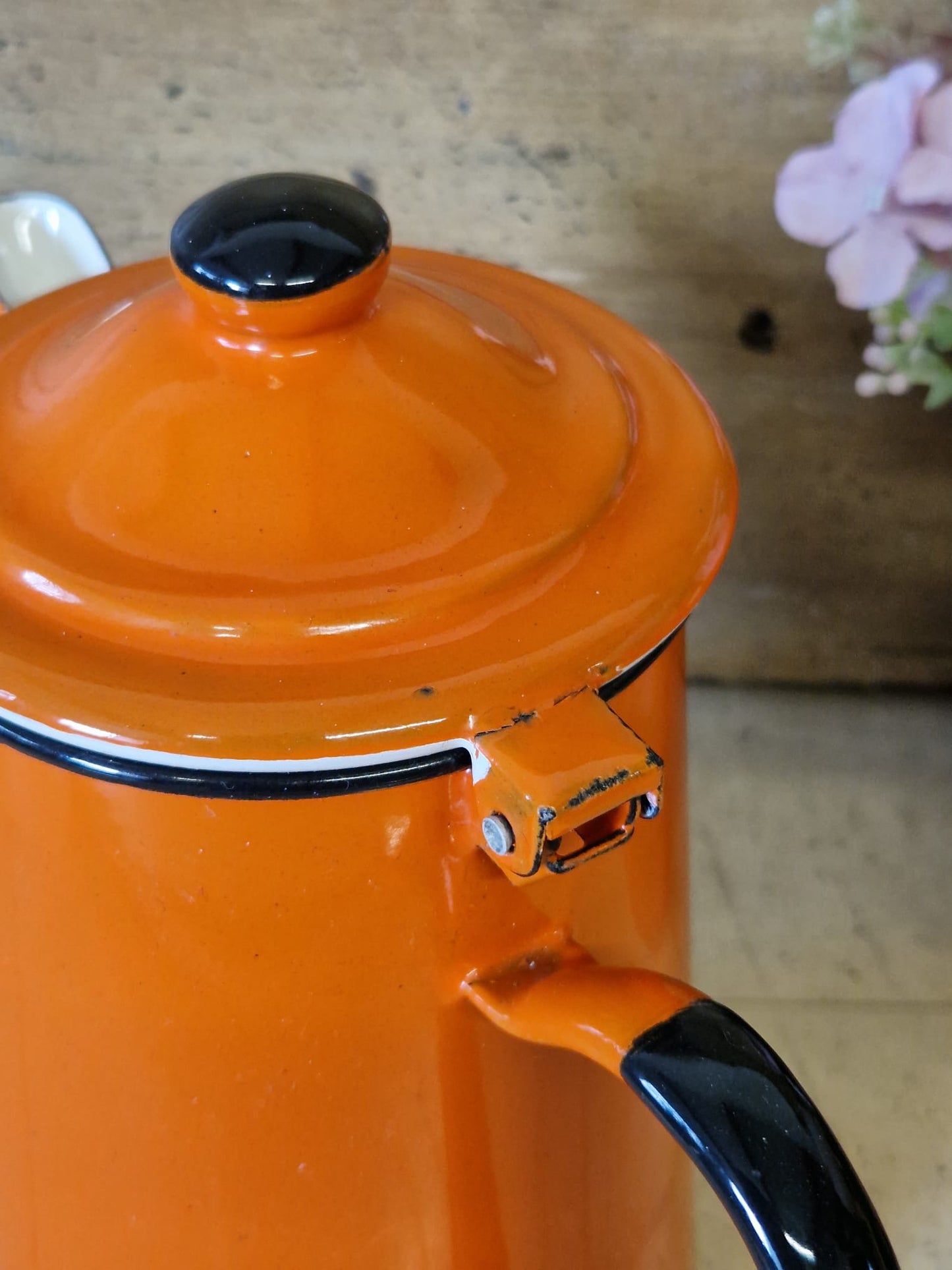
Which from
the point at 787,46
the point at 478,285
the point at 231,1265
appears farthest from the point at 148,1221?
the point at 787,46

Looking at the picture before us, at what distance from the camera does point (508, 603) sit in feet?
1.07

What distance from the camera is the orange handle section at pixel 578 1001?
318 millimetres

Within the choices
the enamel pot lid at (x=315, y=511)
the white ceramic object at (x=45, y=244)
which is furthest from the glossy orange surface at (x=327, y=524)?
the white ceramic object at (x=45, y=244)

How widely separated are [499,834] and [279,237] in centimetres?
17

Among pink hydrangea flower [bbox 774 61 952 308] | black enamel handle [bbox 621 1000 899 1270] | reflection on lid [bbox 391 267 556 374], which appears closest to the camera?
black enamel handle [bbox 621 1000 899 1270]

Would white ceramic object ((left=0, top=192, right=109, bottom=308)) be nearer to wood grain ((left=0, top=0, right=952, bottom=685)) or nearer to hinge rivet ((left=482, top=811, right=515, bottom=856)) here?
wood grain ((left=0, top=0, right=952, bottom=685))

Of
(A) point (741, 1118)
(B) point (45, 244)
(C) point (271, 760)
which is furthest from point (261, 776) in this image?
(B) point (45, 244)

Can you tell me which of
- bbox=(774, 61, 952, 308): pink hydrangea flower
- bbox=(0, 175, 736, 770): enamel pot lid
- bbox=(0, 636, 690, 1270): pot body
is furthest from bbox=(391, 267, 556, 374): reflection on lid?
bbox=(774, 61, 952, 308): pink hydrangea flower

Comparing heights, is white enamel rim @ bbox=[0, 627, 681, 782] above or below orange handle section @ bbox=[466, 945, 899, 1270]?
above

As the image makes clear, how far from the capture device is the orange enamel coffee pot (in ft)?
1.00

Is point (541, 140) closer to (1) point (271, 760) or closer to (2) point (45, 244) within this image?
(2) point (45, 244)

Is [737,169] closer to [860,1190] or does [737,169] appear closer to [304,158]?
[304,158]

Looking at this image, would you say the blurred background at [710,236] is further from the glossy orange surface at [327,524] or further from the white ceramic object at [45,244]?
the glossy orange surface at [327,524]

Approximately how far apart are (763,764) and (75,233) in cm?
46
